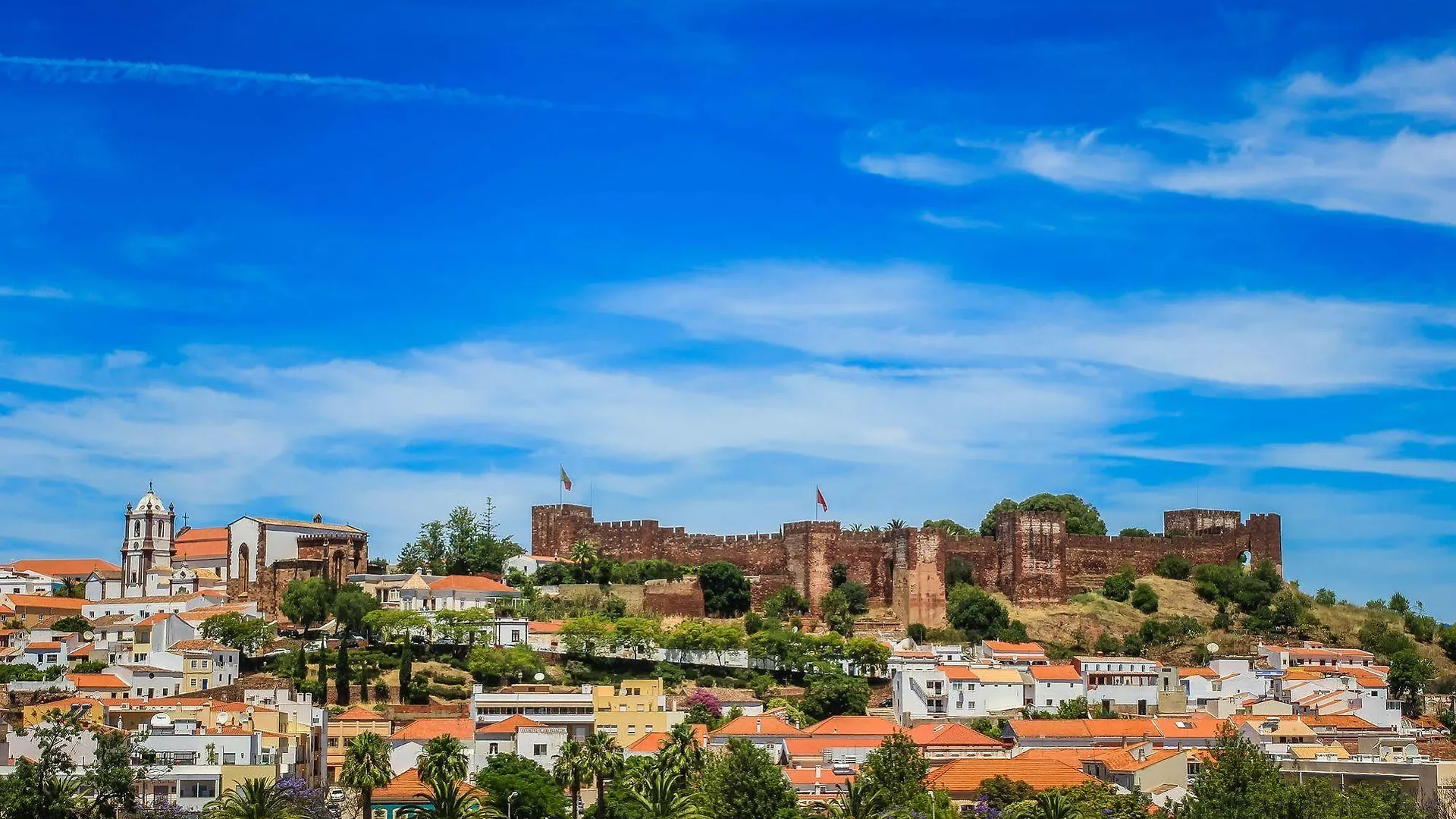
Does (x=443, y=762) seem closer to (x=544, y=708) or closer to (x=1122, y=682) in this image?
(x=544, y=708)

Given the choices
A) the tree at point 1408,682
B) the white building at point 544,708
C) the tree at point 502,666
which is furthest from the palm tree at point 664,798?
the tree at point 1408,682

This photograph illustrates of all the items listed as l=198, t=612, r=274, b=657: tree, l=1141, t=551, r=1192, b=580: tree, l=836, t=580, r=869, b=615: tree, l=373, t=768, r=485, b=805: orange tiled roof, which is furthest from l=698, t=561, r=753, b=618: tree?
l=373, t=768, r=485, b=805: orange tiled roof

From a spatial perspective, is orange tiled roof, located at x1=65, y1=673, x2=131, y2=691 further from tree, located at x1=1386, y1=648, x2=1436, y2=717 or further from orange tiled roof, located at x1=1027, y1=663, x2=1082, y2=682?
tree, located at x1=1386, y1=648, x2=1436, y2=717

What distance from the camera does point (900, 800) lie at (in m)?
52.7

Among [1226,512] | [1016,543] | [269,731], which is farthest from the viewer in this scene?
[1226,512]

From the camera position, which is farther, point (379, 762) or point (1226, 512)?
point (1226, 512)

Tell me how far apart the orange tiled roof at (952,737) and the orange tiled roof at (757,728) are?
404 centimetres

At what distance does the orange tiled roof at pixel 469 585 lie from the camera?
87875 millimetres

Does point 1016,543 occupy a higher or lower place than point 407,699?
higher

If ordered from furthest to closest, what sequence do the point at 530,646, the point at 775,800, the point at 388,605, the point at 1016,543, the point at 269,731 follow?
the point at 1016,543, the point at 388,605, the point at 530,646, the point at 269,731, the point at 775,800

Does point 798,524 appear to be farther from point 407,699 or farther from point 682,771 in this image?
point 682,771

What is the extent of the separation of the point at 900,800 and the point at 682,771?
20.9ft

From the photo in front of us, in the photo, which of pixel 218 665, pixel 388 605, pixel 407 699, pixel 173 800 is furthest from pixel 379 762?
pixel 388 605

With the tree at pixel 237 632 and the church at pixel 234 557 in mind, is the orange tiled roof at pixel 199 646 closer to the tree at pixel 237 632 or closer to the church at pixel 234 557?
the tree at pixel 237 632
